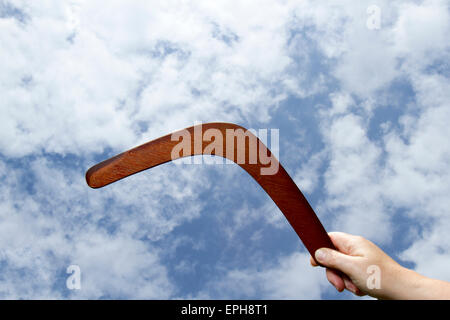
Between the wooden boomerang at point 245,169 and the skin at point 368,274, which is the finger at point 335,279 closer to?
the skin at point 368,274

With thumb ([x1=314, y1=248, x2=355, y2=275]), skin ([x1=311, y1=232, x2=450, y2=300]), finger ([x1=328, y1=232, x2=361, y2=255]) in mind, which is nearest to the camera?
skin ([x1=311, y1=232, x2=450, y2=300])

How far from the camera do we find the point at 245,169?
185 centimetres

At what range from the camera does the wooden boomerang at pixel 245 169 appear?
177 centimetres

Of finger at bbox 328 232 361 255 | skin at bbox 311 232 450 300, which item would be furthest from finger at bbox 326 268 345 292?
finger at bbox 328 232 361 255

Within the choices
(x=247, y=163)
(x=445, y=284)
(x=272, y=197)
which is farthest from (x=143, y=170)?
(x=445, y=284)

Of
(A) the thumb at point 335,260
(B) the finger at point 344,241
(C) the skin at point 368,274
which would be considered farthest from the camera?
(B) the finger at point 344,241

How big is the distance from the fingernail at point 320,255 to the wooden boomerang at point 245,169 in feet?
0.09

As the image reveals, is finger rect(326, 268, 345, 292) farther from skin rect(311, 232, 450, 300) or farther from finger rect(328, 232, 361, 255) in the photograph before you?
finger rect(328, 232, 361, 255)

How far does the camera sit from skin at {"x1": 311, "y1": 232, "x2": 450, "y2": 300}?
1.67 m

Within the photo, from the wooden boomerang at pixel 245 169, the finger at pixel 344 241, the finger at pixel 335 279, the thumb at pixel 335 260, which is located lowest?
the finger at pixel 335 279

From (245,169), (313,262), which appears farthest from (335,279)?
(245,169)

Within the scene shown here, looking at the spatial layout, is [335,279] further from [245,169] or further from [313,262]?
[245,169]

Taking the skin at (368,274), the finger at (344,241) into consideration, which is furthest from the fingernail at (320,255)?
the finger at (344,241)
